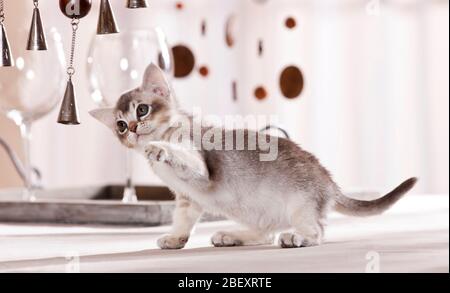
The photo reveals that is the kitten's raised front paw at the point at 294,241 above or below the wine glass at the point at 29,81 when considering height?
below

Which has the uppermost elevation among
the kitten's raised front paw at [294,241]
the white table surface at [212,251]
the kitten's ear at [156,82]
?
the kitten's ear at [156,82]

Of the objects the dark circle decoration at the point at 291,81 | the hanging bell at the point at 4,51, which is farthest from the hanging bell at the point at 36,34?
the dark circle decoration at the point at 291,81

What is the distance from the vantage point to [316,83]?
234 cm

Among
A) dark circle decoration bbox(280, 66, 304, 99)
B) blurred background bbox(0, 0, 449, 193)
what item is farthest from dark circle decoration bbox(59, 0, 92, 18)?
blurred background bbox(0, 0, 449, 193)

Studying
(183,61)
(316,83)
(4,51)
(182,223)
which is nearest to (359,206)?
(182,223)

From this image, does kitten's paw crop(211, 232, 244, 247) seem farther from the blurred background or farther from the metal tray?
the blurred background

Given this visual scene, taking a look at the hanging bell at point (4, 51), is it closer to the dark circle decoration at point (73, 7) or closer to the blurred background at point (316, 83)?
the dark circle decoration at point (73, 7)

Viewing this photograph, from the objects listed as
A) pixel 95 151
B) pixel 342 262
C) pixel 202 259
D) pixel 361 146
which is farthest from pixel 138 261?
pixel 95 151

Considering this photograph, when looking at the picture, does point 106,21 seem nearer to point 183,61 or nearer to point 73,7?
point 73,7

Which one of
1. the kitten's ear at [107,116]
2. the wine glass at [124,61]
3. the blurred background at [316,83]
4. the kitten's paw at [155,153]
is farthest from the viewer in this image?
the blurred background at [316,83]

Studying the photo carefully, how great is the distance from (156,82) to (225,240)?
171mm

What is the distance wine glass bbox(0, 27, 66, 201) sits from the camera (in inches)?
44.3

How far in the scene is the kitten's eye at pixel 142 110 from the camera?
0.71m

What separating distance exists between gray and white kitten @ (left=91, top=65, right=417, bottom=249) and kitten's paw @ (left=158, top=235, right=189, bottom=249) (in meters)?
0.05
